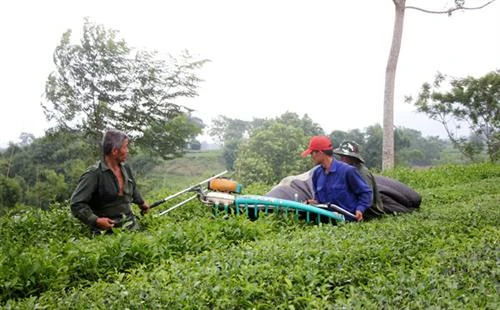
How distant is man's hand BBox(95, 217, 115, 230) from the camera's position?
16.4ft

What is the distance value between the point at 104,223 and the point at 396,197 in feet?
13.7

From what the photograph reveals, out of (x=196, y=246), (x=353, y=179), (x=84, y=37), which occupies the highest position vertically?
(x=84, y=37)

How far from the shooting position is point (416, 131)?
35406mm

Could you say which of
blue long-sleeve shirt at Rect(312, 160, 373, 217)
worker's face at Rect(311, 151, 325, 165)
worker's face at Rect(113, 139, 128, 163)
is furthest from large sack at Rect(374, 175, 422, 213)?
worker's face at Rect(113, 139, 128, 163)

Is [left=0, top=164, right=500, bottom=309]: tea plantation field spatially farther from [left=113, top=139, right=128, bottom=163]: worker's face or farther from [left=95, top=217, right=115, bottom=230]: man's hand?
[left=113, top=139, right=128, bottom=163]: worker's face

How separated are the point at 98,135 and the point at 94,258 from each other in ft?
53.8

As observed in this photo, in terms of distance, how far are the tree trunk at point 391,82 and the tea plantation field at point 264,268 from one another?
375 inches

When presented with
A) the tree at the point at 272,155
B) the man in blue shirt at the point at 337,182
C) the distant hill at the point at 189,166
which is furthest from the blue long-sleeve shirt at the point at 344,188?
the distant hill at the point at 189,166

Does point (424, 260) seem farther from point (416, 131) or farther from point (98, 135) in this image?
point (416, 131)

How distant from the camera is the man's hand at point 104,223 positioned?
5.00m

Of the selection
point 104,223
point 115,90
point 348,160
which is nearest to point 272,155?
point 115,90

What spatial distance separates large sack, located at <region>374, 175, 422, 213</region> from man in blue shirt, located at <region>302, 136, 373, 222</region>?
0.91 m

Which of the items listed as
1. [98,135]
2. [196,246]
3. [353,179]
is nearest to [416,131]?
[98,135]

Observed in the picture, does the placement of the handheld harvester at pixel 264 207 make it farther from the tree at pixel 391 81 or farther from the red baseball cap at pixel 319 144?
the tree at pixel 391 81
